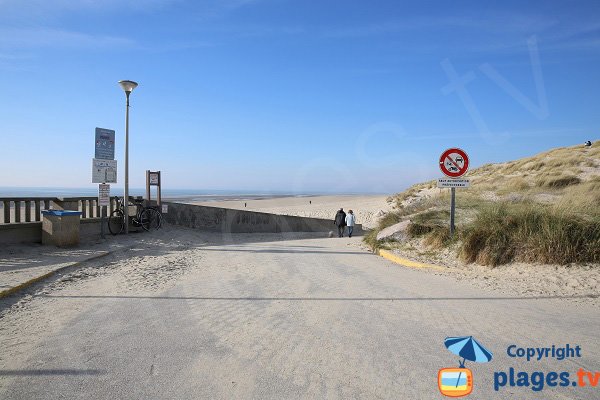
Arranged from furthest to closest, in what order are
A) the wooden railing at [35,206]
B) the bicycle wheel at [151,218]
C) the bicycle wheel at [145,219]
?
the bicycle wheel at [151,218], the bicycle wheel at [145,219], the wooden railing at [35,206]

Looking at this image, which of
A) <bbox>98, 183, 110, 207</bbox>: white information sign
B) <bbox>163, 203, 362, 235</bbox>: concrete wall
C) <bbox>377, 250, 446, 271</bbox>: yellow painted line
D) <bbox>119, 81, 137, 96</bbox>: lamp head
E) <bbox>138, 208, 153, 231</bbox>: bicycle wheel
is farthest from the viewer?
<bbox>163, 203, 362, 235</bbox>: concrete wall

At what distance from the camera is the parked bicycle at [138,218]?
48.9 feet

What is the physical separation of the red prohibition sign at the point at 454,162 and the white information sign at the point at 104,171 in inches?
402

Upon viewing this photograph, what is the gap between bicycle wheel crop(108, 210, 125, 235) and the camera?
14633 millimetres

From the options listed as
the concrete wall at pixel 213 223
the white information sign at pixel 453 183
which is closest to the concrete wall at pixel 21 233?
the concrete wall at pixel 213 223

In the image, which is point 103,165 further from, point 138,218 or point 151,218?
point 151,218

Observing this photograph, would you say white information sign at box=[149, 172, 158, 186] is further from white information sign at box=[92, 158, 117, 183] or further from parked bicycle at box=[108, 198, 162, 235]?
white information sign at box=[92, 158, 117, 183]

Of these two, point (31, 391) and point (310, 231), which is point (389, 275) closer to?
point (31, 391)

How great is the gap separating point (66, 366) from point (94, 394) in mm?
748

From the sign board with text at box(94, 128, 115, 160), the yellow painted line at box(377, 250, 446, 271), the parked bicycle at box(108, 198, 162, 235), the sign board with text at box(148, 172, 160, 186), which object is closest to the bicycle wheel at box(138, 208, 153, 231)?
the parked bicycle at box(108, 198, 162, 235)

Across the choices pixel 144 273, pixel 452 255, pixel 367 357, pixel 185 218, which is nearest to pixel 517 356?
pixel 367 357

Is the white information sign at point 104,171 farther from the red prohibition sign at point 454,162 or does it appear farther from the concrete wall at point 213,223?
the red prohibition sign at point 454,162

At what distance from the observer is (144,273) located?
8.83 metres

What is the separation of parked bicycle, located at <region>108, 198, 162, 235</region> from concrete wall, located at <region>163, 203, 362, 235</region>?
1780 mm
